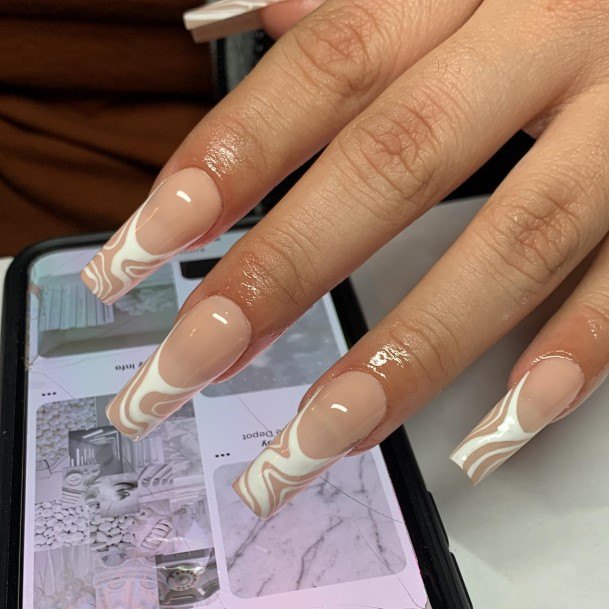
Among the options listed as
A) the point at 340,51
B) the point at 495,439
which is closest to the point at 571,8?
the point at 340,51

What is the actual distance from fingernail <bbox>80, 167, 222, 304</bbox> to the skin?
0.01 m

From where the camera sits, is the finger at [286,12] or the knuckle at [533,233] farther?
the finger at [286,12]

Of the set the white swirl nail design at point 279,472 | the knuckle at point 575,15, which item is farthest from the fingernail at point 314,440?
the knuckle at point 575,15

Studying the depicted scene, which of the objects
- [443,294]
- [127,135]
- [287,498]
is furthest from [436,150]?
[127,135]

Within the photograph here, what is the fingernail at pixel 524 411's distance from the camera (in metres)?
0.34

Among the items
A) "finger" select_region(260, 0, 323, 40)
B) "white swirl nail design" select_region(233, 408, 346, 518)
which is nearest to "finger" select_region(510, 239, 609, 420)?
"white swirl nail design" select_region(233, 408, 346, 518)

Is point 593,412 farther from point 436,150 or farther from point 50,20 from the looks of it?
point 50,20

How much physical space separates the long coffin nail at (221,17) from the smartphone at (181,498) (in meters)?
0.17

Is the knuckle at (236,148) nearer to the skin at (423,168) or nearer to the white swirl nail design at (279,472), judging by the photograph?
the skin at (423,168)

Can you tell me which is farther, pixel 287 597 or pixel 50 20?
Answer: pixel 50 20

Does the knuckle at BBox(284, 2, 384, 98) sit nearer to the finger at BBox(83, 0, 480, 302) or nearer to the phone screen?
the finger at BBox(83, 0, 480, 302)

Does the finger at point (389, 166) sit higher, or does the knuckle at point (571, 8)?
the knuckle at point (571, 8)

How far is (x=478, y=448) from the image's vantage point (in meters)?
0.34

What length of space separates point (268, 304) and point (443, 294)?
0.08 m
